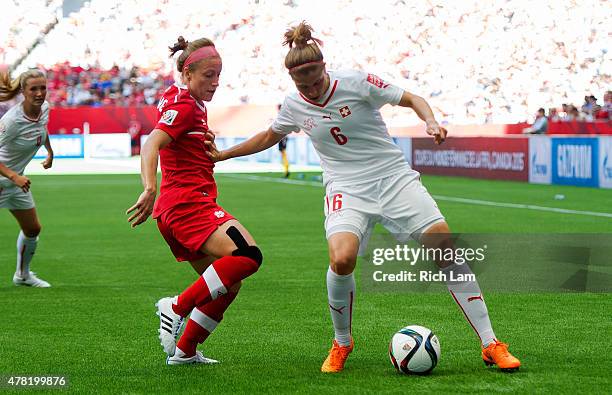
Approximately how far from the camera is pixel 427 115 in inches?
246

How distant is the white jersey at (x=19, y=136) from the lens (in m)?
10.2

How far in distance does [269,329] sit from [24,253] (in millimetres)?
3825

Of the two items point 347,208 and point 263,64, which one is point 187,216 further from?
point 263,64

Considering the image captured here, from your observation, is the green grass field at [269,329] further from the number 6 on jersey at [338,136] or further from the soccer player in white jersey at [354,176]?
the number 6 on jersey at [338,136]

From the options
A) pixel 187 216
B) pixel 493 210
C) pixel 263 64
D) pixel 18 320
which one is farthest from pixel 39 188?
pixel 263 64

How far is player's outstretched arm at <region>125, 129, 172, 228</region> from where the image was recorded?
5902 millimetres

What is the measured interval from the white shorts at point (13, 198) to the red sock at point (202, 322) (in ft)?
14.7

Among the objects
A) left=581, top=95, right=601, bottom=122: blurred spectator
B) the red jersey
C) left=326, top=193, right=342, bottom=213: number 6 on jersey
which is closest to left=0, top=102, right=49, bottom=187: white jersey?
the red jersey

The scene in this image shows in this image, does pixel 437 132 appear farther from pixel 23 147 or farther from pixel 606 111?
pixel 606 111

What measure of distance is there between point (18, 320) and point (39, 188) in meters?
20.1

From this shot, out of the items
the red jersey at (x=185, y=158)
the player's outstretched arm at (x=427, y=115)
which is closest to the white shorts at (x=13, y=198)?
the red jersey at (x=185, y=158)

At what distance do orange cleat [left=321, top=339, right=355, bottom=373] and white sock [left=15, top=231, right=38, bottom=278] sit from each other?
5.26 meters

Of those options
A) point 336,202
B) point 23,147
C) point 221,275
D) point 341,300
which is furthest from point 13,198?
point 341,300

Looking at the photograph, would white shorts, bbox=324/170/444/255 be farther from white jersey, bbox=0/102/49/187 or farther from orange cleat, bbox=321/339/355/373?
white jersey, bbox=0/102/49/187
